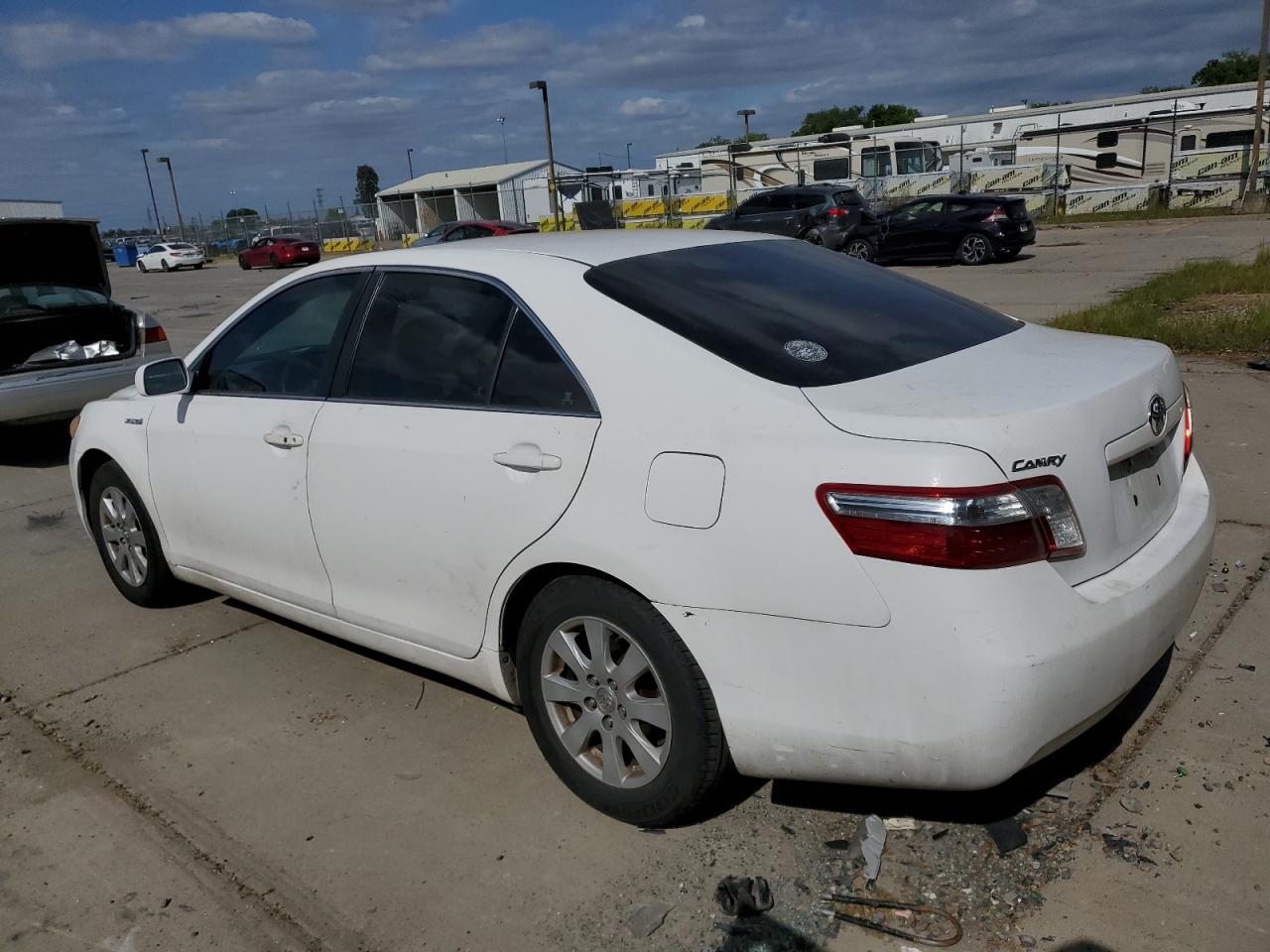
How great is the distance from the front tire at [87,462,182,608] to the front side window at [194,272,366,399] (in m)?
0.78

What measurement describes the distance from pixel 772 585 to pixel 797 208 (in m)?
22.4

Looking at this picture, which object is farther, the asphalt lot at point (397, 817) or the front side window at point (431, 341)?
the front side window at point (431, 341)

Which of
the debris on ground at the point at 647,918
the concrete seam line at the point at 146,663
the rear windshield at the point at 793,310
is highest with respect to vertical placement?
the rear windshield at the point at 793,310

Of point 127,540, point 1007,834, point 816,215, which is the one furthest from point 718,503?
point 816,215

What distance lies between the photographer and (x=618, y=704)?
2.89 m

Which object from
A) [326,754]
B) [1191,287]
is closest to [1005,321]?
[326,754]

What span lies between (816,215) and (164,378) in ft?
67.7

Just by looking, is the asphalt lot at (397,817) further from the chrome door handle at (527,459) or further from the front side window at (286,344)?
the front side window at (286,344)

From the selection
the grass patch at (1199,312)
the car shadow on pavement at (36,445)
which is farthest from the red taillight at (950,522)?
the car shadow on pavement at (36,445)

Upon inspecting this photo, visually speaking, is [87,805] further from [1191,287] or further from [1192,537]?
[1191,287]

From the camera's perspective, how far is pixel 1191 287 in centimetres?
1216

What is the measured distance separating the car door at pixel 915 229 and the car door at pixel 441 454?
789 inches

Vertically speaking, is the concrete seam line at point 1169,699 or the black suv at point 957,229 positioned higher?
the black suv at point 957,229

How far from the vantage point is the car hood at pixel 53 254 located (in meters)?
8.52
